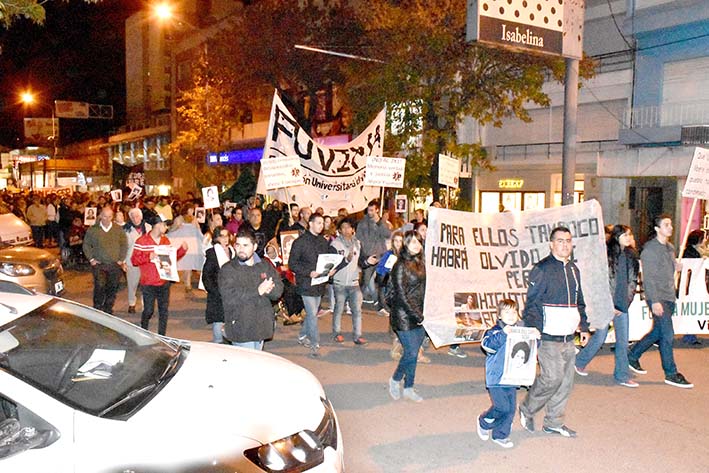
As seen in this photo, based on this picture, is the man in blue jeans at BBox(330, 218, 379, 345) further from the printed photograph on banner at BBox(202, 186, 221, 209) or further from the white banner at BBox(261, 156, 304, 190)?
the printed photograph on banner at BBox(202, 186, 221, 209)

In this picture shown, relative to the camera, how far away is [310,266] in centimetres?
862

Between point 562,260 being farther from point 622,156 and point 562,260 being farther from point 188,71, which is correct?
point 188,71

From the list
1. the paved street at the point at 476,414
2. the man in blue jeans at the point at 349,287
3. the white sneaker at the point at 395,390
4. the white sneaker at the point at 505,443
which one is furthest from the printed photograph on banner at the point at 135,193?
the white sneaker at the point at 505,443

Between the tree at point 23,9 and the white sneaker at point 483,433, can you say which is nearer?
the white sneaker at point 483,433

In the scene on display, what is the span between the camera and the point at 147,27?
5984 centimetres

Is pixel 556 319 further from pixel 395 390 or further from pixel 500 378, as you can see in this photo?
pixel 395 390

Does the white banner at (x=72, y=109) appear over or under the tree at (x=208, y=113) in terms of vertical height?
over

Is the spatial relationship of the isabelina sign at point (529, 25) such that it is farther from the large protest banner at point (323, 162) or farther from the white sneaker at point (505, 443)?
the large protest banner at point (323, 162)

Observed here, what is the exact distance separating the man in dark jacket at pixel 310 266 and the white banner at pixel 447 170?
15.7 ft

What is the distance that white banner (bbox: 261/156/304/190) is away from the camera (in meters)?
13.0

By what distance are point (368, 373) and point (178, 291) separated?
7195 millimetres

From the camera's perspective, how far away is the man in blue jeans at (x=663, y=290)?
7.41 meters

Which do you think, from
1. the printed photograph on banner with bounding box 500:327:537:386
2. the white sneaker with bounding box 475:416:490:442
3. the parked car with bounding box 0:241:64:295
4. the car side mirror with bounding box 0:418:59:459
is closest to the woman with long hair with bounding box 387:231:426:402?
the white sneaker with bounding box 475:416:490:442

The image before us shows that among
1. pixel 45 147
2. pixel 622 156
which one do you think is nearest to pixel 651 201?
pixel 622 156
